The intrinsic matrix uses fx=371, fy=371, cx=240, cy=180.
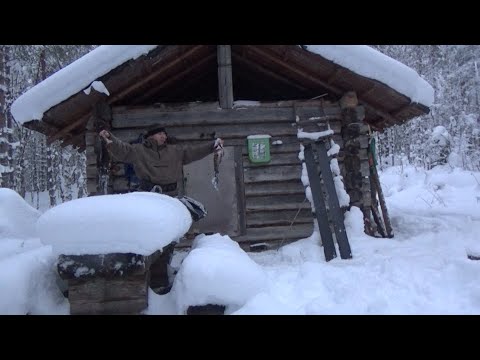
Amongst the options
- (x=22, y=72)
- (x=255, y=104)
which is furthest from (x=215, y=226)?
(x=22, y=72)

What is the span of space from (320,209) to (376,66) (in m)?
2.97

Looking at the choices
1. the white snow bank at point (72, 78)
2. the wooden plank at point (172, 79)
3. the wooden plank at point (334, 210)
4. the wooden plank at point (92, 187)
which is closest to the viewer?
the wooden plank at point (334, 210)

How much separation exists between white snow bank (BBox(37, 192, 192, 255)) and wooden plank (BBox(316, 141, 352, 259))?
Result: 2909mm

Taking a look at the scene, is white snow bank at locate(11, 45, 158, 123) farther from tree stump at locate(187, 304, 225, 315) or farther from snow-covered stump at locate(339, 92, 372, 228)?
tree stump at locate(187, 304, 225, 315)

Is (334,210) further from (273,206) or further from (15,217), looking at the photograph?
(15,217)

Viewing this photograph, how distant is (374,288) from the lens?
3496 mm

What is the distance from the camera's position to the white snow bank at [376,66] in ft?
21.8

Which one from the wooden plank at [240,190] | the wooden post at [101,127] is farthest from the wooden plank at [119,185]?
the wooden plank at [240,190]

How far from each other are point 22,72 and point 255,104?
1771 cm

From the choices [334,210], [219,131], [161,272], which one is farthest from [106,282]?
[219,131]

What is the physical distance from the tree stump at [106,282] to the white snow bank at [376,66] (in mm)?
5125

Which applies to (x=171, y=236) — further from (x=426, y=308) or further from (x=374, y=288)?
(x=426, y=308)

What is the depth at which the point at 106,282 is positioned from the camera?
10.6 feet

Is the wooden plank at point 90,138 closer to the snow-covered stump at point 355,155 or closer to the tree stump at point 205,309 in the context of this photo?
the snow-covered stump at point 355,155
